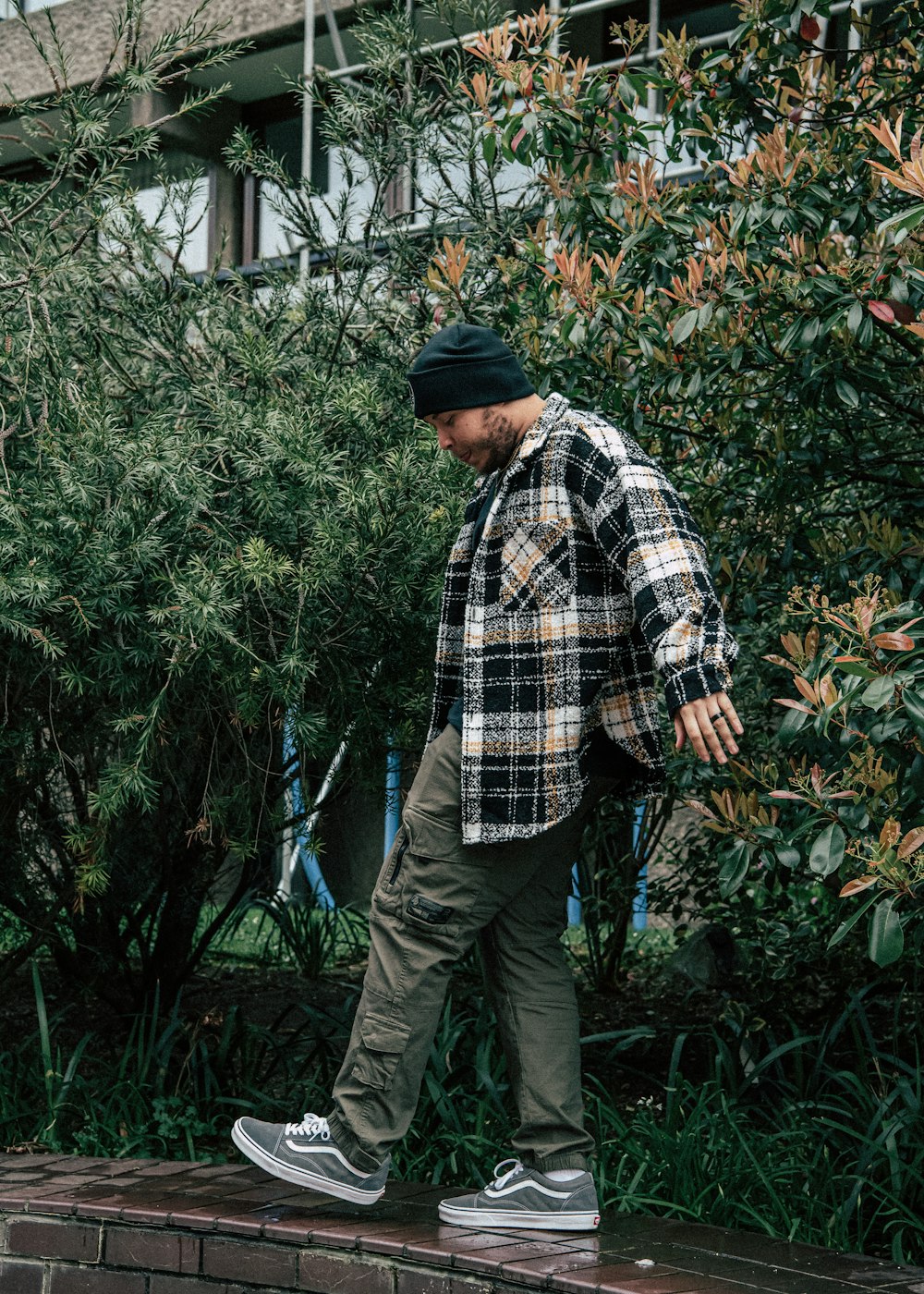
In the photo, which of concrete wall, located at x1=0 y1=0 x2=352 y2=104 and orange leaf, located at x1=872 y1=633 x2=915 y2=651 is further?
concrete wall, located at x1=0 y1=0 x2=352 y2=104

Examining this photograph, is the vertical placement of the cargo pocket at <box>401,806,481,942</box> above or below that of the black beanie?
A: below

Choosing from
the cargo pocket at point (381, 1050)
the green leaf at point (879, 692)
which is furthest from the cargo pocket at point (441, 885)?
the green leaf at point (879, 692)

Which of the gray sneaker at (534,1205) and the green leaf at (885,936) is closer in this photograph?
the green leaf at (885,936)

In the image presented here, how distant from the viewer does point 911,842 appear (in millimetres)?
2580

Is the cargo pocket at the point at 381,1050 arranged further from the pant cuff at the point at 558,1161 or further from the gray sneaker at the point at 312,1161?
the pant cuff at the point at 558,1161

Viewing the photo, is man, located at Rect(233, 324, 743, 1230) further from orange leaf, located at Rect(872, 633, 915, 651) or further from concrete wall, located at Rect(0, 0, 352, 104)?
concrete wall, located at Rect(0, 0, 352, 104)

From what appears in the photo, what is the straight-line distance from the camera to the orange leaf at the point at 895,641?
2.46 metres

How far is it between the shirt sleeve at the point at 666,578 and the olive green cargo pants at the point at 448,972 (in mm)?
505

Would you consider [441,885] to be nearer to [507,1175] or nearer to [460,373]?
[507,1175]

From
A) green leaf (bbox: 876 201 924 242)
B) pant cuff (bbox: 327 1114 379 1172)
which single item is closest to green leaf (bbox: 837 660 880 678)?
green leaf (bbox: 876 201 924 242)

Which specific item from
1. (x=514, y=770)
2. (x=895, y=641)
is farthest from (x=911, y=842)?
(x=514, y=770)

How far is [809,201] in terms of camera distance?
11.6ft

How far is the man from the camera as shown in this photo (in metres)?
3.05

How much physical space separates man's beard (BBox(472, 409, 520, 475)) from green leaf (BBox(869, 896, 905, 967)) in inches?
48.1
